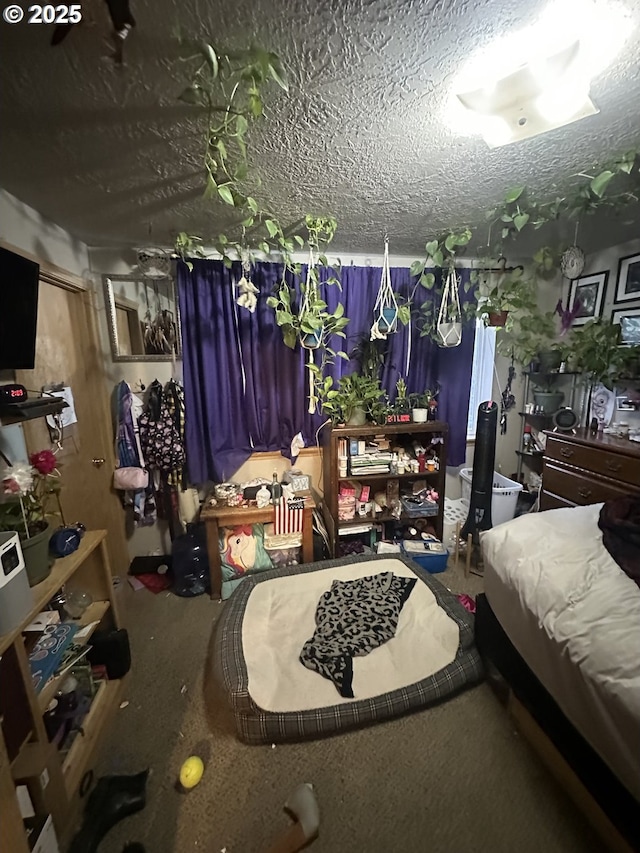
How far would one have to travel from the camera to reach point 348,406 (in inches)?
89.4

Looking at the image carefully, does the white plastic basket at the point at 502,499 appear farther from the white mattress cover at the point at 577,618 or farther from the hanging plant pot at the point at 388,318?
the hanging plant pot at the point at 388,318

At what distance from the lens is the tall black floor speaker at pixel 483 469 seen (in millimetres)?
2428

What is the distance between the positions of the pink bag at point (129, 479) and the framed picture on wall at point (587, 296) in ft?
11.5

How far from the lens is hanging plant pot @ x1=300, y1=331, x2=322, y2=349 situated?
2.07 metres

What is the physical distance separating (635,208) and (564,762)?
2602 mm

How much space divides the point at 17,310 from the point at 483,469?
275 cm

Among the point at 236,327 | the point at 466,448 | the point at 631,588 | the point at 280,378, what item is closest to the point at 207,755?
the point at 631,588

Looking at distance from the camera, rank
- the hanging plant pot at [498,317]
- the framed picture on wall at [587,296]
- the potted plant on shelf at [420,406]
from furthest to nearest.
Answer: the framed picture on wall at [587,296]
the potted plant on shelf at [420,406]
the hanging plant pot at [498,317]

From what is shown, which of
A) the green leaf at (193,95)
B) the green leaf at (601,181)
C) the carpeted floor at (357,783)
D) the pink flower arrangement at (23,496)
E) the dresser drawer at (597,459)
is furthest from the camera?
the dresser drawer at (597,459)

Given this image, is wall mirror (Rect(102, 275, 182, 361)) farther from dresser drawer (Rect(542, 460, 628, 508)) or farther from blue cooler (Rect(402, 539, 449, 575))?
dresser drawer (Rect(542, 460, 628, 508))

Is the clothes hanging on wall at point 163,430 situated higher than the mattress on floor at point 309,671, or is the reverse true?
the clothes hanging on wall at point 163,430

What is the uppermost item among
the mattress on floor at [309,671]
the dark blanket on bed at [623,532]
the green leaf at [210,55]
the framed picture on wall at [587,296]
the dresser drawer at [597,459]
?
the green leaf at [210,55]

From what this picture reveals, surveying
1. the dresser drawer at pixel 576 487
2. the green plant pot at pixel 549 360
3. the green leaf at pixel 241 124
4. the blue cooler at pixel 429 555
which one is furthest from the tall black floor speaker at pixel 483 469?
the green leaf at pixel 241 124

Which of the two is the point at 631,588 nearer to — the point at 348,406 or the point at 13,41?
the point at 348,406
